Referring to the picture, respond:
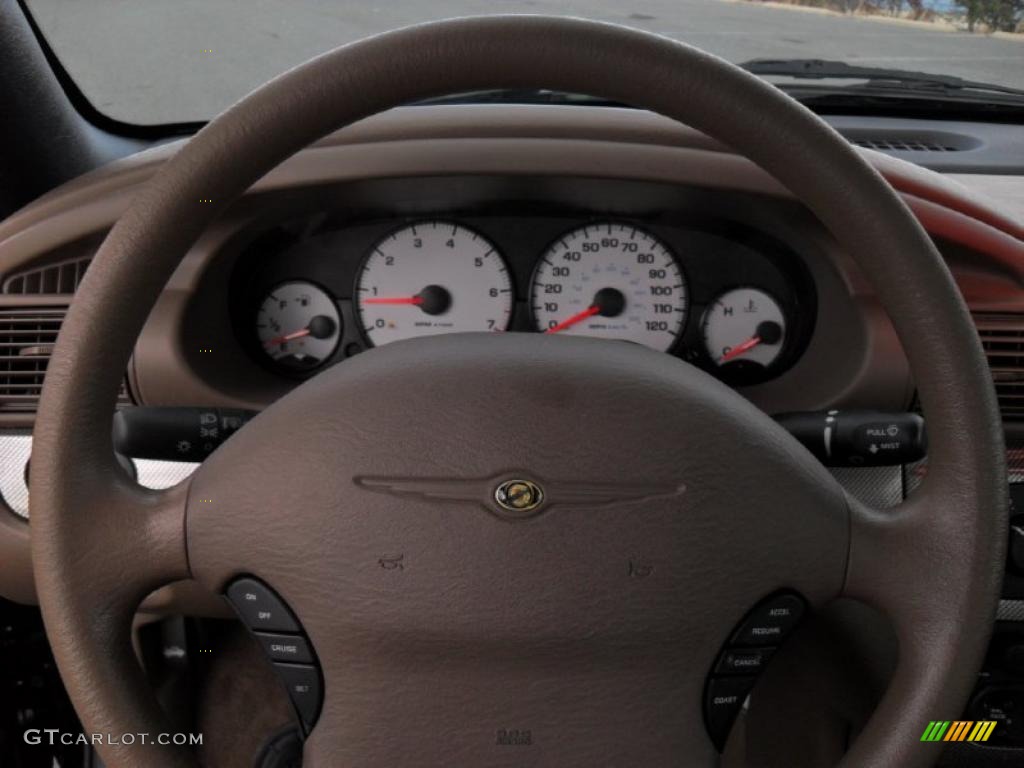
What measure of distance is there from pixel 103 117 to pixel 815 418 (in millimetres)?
1340

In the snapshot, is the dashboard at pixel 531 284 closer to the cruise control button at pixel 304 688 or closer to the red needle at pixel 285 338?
the red needle at pixel 285 338

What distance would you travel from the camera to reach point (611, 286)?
1751 mm

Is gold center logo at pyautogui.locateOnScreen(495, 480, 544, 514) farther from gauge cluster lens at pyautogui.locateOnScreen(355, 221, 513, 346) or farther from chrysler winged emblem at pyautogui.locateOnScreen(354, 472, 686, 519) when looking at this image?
gauge cluster lens at pyautogui.locateOnScreen(355, 221, 513, 346)

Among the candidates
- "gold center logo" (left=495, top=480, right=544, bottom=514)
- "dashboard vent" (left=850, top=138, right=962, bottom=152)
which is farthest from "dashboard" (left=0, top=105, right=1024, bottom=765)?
"gold center logo" (left=495, top=480, right=544, bottom=514)

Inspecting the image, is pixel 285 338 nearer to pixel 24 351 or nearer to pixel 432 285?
pixel 432 285

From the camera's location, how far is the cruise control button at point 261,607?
1095 mm

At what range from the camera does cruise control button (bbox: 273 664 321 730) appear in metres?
1.09

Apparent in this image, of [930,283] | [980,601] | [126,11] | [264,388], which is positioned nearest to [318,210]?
[264,388]

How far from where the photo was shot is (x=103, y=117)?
2.05m

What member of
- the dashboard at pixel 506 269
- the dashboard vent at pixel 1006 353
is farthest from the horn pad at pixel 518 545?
the dashboard vent at pixel 1006 353

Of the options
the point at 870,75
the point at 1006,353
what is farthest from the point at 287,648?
the point at 870,75

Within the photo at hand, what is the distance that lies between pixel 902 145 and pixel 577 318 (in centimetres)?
80

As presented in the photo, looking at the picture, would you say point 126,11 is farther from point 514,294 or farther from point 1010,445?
point 1010,445

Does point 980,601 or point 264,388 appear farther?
point 264,388
